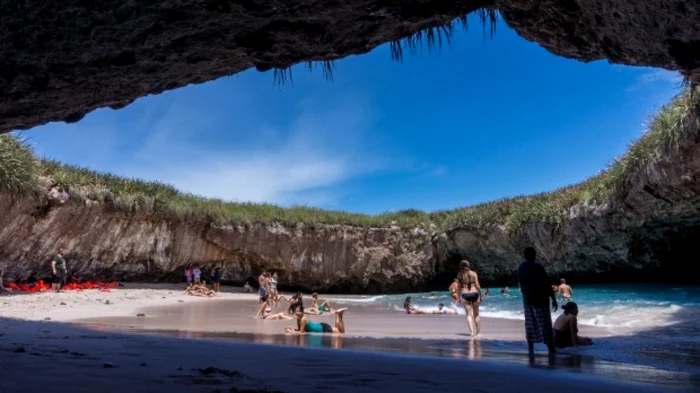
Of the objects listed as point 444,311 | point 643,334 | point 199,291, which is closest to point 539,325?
point 643,334

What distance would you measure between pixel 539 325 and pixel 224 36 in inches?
215

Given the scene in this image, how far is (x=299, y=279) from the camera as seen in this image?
29.8 meters

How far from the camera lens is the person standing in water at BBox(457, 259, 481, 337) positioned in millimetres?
9797

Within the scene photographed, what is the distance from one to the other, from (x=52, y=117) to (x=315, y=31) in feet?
9.30

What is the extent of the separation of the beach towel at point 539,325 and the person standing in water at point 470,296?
2.64 metres

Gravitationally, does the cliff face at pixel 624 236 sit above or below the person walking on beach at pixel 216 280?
above

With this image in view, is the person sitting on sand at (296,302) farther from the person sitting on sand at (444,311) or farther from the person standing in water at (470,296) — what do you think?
the person standing in water at (470,296)

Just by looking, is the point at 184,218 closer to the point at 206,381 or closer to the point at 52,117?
the point at 52,117

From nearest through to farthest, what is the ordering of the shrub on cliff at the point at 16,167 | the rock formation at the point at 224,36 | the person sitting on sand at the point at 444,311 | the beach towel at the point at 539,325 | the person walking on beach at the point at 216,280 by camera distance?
the rock formation at the point at 224,36
the beach towel at the point at 539,325
the person sitting on sand at the point at 444,311
the shrub on cliff at the point at 16,167
the person walking on beach at the point at 216,280

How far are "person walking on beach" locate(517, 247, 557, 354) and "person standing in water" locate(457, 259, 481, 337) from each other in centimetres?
259

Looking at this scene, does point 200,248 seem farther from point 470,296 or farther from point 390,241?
point 470,296

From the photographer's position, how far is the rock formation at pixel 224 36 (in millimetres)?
3344

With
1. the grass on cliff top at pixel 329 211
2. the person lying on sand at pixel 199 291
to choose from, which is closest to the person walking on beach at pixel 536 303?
the grass on cliff top at pixel 329 211

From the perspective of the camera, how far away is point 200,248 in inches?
1046
